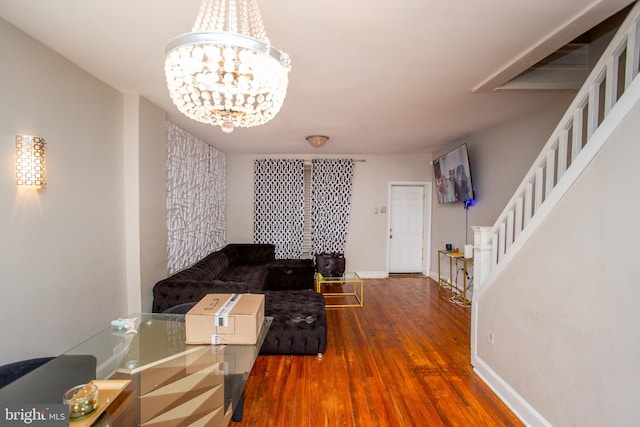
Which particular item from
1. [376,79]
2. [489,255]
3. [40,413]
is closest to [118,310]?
[40,413]

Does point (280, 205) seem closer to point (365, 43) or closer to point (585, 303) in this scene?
point (365, 43)

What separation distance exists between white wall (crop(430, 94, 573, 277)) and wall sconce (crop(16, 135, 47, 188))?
4.44 m

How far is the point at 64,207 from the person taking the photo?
207 cm

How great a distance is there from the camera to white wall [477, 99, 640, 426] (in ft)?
4.44

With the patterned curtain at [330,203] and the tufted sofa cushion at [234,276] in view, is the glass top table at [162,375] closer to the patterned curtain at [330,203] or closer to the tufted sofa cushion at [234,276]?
the tufted sofa cushion at [234,276]

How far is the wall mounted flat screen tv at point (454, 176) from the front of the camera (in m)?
4.10

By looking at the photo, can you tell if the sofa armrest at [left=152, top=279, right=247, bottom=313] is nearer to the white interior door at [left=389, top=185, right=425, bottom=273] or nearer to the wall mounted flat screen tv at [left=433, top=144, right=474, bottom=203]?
the wall mounted flat screen tv at [left=433, top=144, right=474, bottom=203]

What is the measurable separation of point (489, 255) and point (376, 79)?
187cm

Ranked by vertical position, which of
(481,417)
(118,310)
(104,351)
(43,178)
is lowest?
(481,417)

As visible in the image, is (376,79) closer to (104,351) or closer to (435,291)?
(104,351)

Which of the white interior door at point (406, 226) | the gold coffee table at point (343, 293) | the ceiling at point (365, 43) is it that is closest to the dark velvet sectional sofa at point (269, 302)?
the gold coffee table at point (343, 293)

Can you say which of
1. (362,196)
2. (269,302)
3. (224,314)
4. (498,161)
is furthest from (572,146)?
(362,196)

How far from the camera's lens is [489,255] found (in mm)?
2564

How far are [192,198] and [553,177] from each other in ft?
13.4
